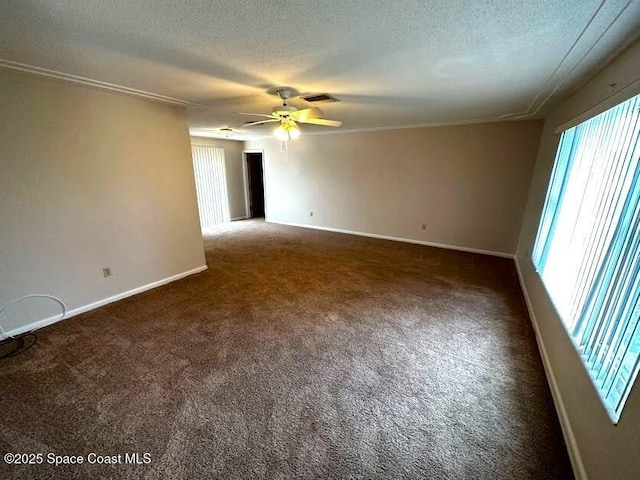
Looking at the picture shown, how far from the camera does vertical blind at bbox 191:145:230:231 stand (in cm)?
664

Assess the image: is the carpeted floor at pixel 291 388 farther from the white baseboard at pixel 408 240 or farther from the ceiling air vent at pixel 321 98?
the ceiling air vent at pixel 321 98

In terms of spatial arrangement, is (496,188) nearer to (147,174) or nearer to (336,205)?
→ (336,205)

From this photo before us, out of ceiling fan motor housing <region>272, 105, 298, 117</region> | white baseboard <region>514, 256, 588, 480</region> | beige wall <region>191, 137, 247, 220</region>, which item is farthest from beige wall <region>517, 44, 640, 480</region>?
beige wall <region>191, 137, 247, 220</region>

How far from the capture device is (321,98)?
293 centimetres

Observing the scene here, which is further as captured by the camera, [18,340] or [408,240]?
[408,240]

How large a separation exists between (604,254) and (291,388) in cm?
215

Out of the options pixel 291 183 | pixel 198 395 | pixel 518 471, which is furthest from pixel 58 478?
pixel 291 183

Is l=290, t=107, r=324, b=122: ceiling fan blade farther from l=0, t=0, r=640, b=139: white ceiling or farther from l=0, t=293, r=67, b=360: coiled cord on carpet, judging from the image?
l=0, t=293, r=67, b=360: coiled cord on carpet

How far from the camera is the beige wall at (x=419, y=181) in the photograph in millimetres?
4461

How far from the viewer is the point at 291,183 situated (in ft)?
22.7

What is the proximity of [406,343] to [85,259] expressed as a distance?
3414 millimetres

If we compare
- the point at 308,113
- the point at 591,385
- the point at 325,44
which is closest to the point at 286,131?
the point at 308,113

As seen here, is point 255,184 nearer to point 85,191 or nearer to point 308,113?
point 85,191

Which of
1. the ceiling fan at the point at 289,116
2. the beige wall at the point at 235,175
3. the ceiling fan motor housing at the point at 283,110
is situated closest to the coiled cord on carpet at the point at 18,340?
the ceiling fan at the point at 289,116
